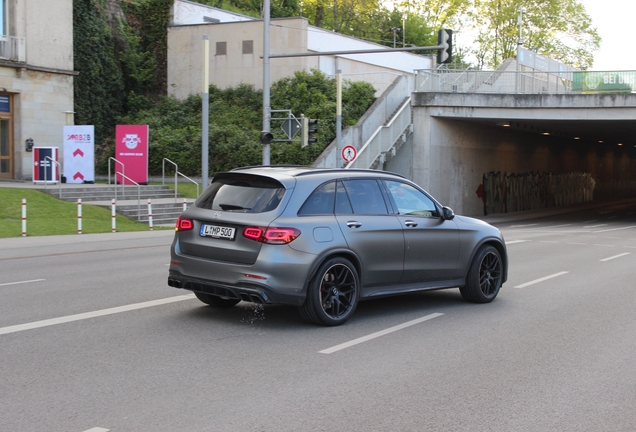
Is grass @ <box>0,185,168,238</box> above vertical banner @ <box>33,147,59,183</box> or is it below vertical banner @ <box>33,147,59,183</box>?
below

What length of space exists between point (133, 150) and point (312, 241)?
74.6 ft

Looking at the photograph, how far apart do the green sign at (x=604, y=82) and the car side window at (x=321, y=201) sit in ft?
95.1

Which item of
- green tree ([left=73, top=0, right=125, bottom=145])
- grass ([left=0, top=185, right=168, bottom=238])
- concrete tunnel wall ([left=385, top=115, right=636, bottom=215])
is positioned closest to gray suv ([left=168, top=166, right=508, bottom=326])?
grass ([left=0, top=185, right=168, bottom=238])

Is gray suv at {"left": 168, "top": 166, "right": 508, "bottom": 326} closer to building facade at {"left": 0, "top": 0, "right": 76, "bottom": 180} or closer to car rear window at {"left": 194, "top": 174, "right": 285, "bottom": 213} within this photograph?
car rear window at {"left": 194, "top": 174, "right": 285, "bottom": 213}

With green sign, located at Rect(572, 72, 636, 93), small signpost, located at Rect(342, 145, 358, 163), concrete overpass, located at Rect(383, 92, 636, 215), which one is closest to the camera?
small signpost, located at Rect(342, 145, 358, 163)

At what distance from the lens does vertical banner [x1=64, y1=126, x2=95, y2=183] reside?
2909cm

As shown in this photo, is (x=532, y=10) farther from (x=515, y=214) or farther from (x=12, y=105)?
(x=12, y=105)

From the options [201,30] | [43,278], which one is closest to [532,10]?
[201,30]

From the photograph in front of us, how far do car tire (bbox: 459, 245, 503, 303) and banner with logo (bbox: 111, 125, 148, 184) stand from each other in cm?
2104

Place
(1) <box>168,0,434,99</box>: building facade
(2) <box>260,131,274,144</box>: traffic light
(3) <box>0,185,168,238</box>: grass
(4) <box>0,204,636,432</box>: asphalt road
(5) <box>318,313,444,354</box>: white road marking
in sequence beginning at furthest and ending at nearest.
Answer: (1) <box>168,0,434,99</box>: building facade → (2) <box>260,131,274,144</box>: traffic light → (3) <box>0,185,168,238</box>: grass → (5) <box>318,313,444,354</box>: white road marking → (4) <box>0,204,636,432</box>: asphalt road

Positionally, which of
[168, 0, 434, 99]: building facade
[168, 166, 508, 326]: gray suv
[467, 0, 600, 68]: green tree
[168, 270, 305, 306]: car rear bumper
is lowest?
[168, 270, 305, 306]: car rear bumper

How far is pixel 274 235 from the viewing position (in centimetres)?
806

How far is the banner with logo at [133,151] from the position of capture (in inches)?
1160

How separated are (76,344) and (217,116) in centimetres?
3292
